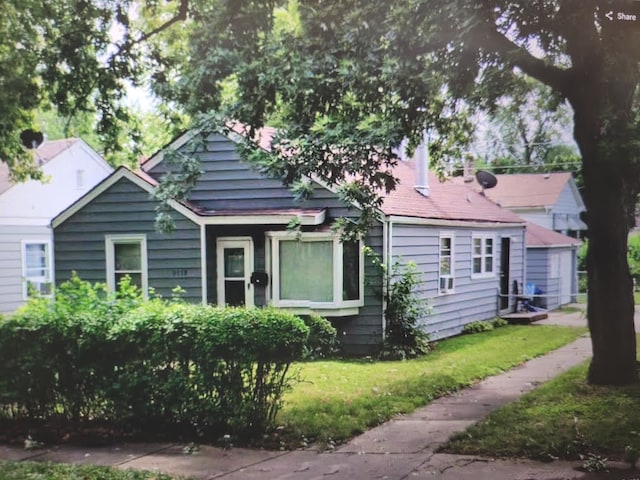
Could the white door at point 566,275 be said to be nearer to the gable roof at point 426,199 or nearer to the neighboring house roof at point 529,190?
the neighboring house roof at point 529,190

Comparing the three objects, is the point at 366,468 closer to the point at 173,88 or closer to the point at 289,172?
the point at 289,172

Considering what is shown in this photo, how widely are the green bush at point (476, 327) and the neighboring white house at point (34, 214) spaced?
36.6ft

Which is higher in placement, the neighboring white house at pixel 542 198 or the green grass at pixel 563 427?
the neighboring white house at pixel 542 198

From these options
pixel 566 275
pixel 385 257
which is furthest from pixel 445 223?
pixel 566 275

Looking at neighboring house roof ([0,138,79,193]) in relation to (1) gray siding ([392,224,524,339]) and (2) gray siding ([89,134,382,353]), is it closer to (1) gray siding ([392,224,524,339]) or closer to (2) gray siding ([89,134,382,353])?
(2) gray siding ([89,134,382,353])

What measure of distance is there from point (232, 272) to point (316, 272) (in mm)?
1980

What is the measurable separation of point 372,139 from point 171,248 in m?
6.36

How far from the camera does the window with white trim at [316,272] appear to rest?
506 inches

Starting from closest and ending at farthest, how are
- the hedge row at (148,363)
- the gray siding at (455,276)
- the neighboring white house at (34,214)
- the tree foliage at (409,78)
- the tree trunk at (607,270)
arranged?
1. the hedge row at (148,363)
2. the tree foliage at (409,78)
3. the tree trunk at (607,270)
4. the gray siding at (455,276)
5. the neighboring white house at (34,214)

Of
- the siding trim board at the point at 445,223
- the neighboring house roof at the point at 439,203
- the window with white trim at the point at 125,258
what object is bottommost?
the window with white trim at the point at 125,258

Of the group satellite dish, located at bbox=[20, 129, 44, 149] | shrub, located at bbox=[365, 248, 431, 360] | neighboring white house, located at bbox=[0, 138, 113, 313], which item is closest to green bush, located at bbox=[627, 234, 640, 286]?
shrub, located at bbox=[365, 248, 431, 360]

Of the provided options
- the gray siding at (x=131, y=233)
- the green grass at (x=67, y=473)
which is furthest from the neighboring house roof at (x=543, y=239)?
the green grass at (x=67, y=473)

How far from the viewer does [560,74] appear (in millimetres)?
8719

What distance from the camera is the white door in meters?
23.1
